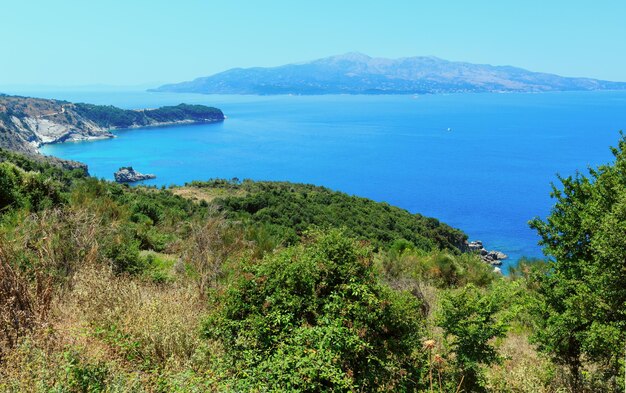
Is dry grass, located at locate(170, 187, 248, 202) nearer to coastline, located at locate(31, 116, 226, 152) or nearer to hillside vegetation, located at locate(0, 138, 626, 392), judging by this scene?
hillside vegetation, located at locate(0, 138, 626, 392)

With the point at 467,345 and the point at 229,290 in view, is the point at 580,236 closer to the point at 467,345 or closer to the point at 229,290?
the point at 467,345

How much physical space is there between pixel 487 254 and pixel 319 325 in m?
38.5

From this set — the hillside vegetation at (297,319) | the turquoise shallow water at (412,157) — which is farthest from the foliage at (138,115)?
the hillside vegetation at (297,319)

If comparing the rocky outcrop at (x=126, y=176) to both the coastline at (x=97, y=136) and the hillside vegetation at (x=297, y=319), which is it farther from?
the hillside vegetation at (x=297, y=319)

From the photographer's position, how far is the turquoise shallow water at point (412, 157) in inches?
2266

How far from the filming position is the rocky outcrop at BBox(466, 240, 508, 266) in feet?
125

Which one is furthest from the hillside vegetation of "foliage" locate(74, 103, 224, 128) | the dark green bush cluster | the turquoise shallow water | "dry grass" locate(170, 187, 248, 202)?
"foliage" locate(74, 103, 224, 128)

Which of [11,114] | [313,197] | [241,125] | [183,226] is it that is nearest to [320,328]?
[183,226]

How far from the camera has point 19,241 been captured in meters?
6.59

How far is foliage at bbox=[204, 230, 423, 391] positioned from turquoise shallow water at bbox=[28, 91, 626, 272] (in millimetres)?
41649

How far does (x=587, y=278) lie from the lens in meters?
6.21

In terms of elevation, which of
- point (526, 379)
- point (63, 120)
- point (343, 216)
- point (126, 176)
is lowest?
point (126, 176)

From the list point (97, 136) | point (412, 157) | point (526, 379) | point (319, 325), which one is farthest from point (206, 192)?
point (97, 136)

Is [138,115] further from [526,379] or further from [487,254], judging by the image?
[526,379]
